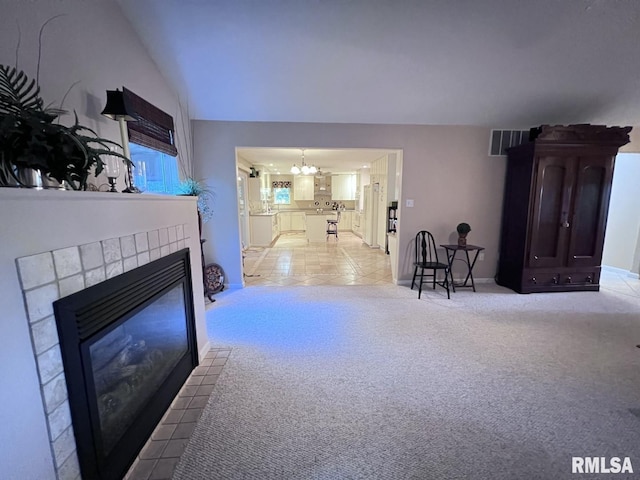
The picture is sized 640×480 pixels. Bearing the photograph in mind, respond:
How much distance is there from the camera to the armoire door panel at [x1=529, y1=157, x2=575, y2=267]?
11.4 feet

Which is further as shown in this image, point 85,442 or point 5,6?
point 5,6

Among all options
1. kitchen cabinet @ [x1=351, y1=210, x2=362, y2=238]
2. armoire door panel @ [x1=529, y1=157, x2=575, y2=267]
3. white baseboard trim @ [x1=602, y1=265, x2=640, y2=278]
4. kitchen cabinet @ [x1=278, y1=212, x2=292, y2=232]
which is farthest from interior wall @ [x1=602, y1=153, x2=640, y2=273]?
kitchen cabinet @ [x1=278, y1=212, x2=292, y2=232]

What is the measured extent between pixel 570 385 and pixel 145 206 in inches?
121

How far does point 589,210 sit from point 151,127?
5367mm

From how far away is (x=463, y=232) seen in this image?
3.85 m

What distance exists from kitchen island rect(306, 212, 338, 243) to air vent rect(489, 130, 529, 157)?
475 cm

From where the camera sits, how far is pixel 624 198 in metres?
4.52

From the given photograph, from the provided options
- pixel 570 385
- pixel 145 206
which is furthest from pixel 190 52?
pixel 570 385

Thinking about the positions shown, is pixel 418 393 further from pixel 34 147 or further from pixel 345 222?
pixel 345 222

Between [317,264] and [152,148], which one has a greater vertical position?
[152,148]

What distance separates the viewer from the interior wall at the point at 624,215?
14.4ft

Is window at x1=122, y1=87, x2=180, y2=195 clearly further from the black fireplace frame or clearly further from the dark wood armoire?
the dark wood armoire

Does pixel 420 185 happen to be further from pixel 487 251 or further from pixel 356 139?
pixel 487 251

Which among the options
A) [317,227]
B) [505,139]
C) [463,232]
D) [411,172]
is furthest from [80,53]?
[317,227]
